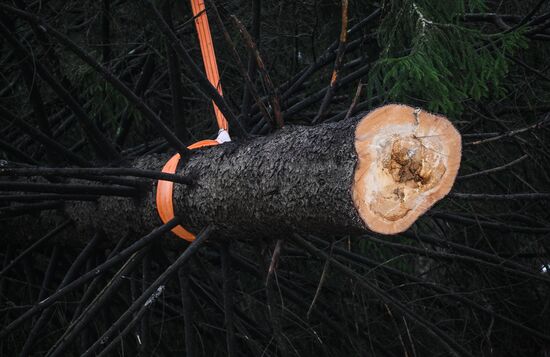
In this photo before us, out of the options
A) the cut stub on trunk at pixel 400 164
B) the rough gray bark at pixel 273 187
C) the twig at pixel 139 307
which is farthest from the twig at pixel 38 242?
the cut stub on trunk at pixel 400 164

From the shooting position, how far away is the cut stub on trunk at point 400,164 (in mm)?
1915

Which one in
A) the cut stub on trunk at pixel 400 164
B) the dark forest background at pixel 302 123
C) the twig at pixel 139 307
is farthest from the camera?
the dark forest background at pixel 302 123

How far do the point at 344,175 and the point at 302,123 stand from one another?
1.72 meters

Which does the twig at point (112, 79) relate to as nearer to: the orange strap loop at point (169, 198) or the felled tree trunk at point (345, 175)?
the orange strap loop at point (169, 198)

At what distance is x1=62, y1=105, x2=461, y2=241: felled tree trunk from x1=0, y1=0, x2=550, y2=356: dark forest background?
23cm

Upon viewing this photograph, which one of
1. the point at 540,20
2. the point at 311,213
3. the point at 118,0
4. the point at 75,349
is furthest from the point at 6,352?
the point at 540,20

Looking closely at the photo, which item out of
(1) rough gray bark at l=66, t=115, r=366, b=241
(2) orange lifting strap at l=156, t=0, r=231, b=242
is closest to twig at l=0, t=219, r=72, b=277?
(1) rough gray bark at l=66, t=115, r=366, b=241

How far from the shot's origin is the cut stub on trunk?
75.4 inches

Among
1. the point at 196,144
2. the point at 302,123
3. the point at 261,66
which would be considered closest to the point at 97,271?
the point at 196,144

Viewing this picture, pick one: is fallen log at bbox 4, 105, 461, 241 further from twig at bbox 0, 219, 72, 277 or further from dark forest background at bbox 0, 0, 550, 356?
twig at bbox 0, 219, 72, 277

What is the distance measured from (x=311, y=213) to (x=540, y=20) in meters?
1.66

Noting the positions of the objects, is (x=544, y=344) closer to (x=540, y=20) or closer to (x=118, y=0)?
(x=540, y=20)

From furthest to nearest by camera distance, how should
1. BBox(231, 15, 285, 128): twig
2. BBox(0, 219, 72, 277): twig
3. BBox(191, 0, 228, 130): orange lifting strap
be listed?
1. BBox(0, 219, 72, 277): twig
2. BBox(191, 0, 228, 130): orange lifting strap
3. BBox(231, 15, 285, 128): twig

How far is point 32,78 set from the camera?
3.11m
